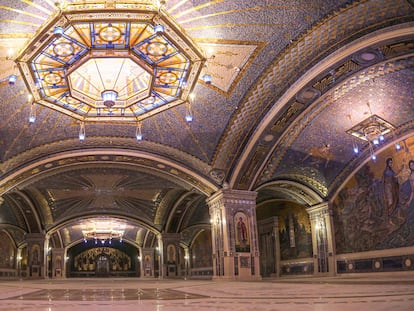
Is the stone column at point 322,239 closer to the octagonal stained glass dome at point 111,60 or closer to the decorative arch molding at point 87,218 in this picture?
the octagonal stained glass dome at point 111,60

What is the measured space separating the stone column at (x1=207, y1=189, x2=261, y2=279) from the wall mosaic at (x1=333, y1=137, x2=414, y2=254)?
3.74 m

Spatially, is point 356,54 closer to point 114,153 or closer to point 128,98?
point 128,98

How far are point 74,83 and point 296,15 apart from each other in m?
5.48

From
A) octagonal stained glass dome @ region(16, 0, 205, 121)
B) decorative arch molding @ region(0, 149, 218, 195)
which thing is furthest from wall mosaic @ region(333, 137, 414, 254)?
octagonal stained glass dome @ region(16, 0, 205, 121)

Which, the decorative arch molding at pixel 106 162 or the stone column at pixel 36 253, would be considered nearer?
the decorative arch molding at pixel 106 162

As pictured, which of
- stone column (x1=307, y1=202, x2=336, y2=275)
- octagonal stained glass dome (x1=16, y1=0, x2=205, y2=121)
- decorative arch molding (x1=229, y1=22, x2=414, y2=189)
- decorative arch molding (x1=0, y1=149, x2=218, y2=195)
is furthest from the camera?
stone column (x1=307, y1=202, x2=336, y2=275)

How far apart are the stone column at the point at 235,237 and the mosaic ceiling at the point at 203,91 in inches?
23.0

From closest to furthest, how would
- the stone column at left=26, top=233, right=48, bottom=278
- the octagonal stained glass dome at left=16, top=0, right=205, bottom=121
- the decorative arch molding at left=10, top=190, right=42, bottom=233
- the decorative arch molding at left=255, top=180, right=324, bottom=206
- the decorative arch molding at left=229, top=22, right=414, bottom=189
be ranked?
the octagonal stained glass dome at left=16, top=0, right=205, bottom=121, the decorative arch molding at left=229, top=22, right=414, bottom=189, the decorative arch molding at left=255, top=180, right=324, bottom=206, the decorative arch molding at left=10, top=190, right=42, bottom=233, the stone column at left=26, top=233, right=48, bottom=278

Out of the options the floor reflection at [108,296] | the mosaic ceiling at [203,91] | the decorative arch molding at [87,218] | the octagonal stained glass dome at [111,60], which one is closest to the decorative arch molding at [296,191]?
the mosaic ceiling at [203,91]

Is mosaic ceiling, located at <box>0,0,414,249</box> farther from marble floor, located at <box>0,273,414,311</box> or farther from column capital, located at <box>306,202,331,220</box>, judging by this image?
marble floor, located at <box>0,273,414,311</box>

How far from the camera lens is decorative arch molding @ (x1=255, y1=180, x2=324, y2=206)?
1656 centimetres

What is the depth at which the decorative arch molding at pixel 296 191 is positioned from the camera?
1656 centimetres

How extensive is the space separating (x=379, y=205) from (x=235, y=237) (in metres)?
5.04

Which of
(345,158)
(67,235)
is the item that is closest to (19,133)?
(345,158)
